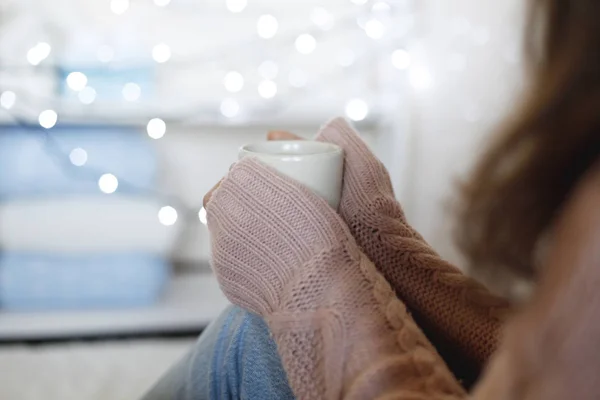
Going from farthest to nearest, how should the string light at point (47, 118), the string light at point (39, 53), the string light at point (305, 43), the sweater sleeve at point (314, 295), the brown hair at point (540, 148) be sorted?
the string light at point (305, 43) → the string light at point (39, 53) → the string light at point (47, 118) → the sweater sleeve at point (314, 295) → the brown hair at point (540, 148)

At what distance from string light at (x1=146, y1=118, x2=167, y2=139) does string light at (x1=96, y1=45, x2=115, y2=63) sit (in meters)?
0.20

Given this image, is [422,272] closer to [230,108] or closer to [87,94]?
[230,108]

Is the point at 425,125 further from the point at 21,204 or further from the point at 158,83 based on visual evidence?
the point at 21,204

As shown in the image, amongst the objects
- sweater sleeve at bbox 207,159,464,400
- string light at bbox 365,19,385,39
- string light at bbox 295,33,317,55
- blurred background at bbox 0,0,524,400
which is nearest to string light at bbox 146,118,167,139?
blurred background at bbox 0,0,524,400

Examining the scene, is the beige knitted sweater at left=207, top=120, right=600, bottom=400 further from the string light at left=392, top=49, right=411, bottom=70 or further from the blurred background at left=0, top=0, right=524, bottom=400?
the string light at left=392, top=49, right=411, bottom=70

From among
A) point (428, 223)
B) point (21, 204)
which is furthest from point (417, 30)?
point (21, 204)

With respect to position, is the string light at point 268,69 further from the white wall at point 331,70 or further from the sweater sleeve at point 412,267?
the sweater sleeve at point 412,267

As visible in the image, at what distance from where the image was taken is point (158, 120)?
1.28 meters

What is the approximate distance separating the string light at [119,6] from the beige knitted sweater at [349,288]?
0.94 metres

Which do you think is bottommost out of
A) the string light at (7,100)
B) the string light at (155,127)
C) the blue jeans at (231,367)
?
the blue jeans at (231,367)

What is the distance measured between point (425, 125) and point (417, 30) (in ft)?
0.75

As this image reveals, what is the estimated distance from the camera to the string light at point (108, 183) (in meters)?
1.31

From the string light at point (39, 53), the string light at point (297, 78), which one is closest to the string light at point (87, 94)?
the string light at point (39, 53)

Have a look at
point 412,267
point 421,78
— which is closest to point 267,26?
point 421,78
